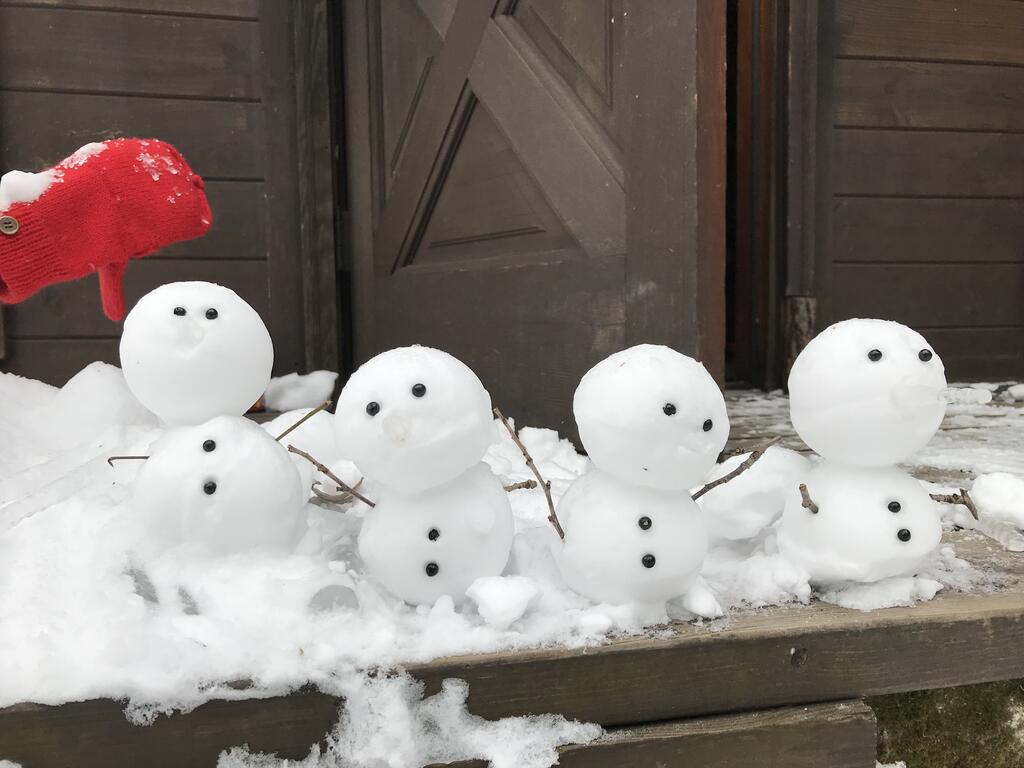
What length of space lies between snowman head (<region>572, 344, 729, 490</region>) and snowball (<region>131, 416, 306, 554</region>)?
35 cm

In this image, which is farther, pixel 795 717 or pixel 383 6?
pixel 383 6

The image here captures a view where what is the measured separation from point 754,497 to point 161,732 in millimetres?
699

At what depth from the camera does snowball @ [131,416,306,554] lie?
2.73ft

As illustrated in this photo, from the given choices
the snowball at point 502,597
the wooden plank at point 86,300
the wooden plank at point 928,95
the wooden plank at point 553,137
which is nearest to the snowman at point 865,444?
the snowball at point 502,597

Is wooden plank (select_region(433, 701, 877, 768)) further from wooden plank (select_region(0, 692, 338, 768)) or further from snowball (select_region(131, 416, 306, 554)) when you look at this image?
snowball (select_region(131, 416, 306, 554))

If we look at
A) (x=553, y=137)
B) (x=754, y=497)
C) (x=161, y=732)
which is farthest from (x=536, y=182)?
(x=161, y=732)

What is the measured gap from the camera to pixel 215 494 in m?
0.83

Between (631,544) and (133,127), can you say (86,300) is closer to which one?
(133,127)

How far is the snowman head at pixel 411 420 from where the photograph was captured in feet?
2.60

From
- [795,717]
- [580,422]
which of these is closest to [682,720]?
[795,717]

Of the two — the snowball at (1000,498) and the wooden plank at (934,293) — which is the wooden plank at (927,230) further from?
the snowball at (1000,498)

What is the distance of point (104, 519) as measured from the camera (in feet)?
2.97

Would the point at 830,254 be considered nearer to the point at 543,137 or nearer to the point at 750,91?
the point at 750,91

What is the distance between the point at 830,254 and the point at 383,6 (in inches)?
72.6
